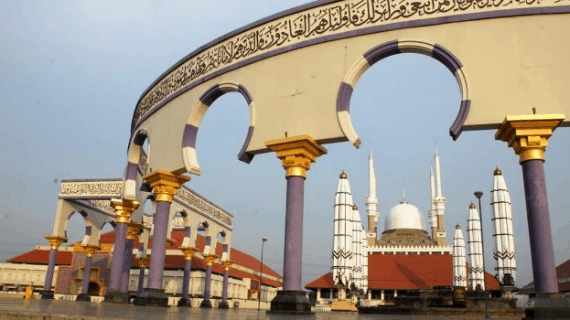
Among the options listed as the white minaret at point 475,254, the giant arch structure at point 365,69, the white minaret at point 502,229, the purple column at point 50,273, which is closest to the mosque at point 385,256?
the white minaret at point 475,254

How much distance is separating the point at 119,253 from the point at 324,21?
415 inches

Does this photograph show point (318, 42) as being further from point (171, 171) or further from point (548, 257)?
point (548, 257)

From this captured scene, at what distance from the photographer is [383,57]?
33.6 ft

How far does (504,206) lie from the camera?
841 inches

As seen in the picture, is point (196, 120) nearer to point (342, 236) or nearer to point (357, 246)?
point (342, 236)

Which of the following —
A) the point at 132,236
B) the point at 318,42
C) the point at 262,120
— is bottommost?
the point at 132,236

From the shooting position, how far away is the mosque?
2159 cm

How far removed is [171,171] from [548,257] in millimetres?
9542

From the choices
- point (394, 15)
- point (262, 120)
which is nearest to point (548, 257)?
point (394, 15)

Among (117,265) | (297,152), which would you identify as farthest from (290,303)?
(117,265)

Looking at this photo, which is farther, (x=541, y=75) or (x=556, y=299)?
(x=541, y=75)

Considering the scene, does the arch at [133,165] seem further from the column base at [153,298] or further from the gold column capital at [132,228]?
the column base at [153,298]

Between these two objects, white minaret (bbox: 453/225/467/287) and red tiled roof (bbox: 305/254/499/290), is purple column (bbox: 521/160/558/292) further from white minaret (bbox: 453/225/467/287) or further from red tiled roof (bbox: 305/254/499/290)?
red tiled roof (bbox: 305/254/499/290)

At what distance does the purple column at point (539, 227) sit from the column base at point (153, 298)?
359 inches
